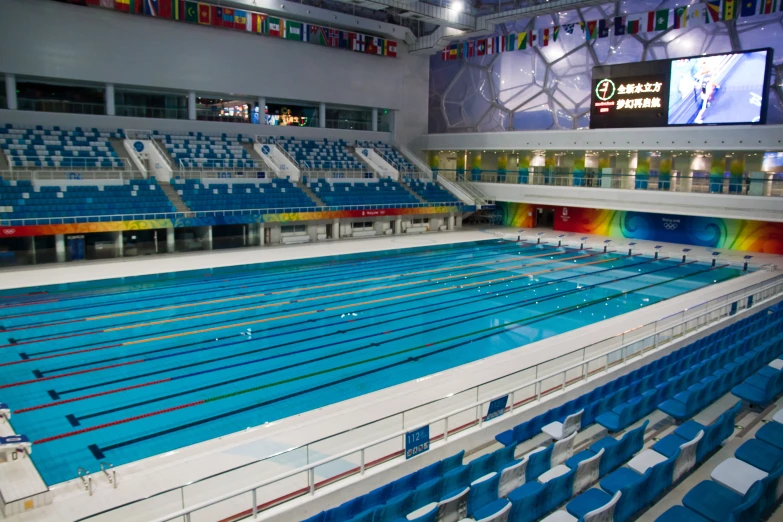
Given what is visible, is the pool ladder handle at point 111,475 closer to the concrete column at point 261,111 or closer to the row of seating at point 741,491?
the row of seating at point 741,491

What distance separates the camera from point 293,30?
84.7 ft

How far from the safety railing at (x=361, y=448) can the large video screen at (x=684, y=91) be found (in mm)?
15204

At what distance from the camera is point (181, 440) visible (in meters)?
6.98

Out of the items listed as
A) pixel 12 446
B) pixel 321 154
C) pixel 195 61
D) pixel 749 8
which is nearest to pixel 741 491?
pixel 12 446

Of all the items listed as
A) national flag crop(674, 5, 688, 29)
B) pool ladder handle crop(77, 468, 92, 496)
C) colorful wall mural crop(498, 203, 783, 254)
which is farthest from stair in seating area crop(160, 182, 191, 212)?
national flag crop(674, 5, 688, 29)

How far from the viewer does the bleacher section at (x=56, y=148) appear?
18797 millimetres

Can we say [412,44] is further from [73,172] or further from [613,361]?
[613,361]

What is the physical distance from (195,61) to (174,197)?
6954 millimetres

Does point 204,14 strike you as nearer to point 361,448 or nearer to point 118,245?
point 118,245

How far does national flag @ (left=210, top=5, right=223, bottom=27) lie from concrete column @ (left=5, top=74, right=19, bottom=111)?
7477mm

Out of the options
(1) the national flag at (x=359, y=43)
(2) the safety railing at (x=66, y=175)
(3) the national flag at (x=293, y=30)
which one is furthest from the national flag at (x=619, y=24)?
(2) the safety railing at (x=66, y=175)

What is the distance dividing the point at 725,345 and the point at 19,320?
1256 centimetres

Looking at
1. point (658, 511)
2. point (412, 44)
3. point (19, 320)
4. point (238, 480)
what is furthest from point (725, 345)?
point (412, 44)

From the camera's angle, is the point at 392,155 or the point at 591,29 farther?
the point at 392,155
